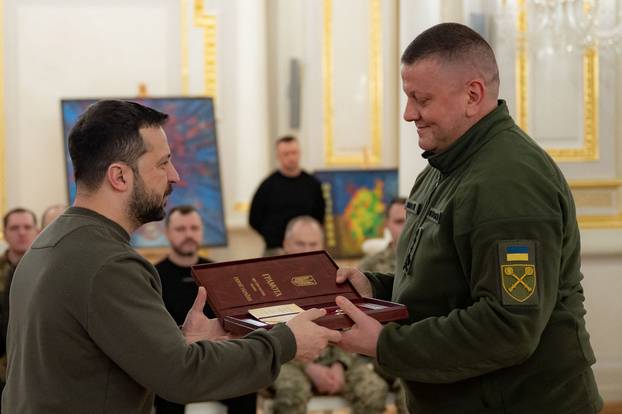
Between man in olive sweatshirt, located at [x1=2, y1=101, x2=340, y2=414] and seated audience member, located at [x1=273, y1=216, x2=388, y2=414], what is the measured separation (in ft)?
10.2

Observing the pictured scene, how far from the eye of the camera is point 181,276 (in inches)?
230

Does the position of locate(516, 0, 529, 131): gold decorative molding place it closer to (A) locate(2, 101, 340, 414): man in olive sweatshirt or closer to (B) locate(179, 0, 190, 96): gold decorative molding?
(B) locate(179, 0, 190, 96): gold decorative molding

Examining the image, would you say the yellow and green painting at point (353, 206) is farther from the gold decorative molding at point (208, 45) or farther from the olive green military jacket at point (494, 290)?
the olive green military jacket at point (494, 290)

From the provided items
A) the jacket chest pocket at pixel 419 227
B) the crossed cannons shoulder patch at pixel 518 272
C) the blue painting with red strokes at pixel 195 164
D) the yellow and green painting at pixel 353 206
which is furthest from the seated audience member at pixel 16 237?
the crossed cannons shoulder patch at pixel 518 272

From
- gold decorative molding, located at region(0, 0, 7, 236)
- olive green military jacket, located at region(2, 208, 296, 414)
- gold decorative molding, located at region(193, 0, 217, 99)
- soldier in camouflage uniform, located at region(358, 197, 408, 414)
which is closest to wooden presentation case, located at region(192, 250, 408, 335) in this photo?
olive green military jacket, located at region(2, 208, 296, 414)

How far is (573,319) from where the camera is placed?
2.67m

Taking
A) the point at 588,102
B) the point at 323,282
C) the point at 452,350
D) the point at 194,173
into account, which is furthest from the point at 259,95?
the point at 452,350

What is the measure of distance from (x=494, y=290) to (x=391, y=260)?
372cm

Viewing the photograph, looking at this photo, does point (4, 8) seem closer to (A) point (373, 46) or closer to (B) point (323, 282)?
(A) point (373, 46)

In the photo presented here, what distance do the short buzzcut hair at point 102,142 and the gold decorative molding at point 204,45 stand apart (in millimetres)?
6721

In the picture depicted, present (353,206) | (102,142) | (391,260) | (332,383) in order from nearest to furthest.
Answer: (102,142), (332,383), (391,260), (353,206)

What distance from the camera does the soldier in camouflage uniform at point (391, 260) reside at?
228 inches

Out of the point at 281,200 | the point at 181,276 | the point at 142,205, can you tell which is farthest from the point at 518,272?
the point at 281,200

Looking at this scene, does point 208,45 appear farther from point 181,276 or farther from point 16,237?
point 181,276
